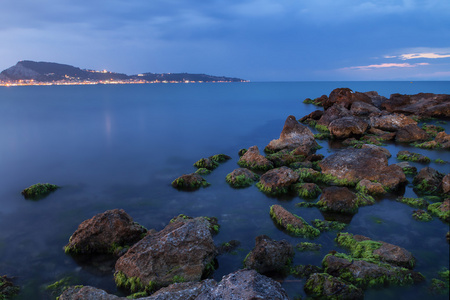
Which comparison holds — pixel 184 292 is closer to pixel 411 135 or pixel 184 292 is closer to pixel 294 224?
pixel 294 224

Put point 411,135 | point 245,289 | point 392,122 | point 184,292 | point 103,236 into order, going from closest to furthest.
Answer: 1. point 245,289
2. point 184,292
3. point 103,236
4. point 411,135
5. point 392,122

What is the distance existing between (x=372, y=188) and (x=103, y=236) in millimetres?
12160

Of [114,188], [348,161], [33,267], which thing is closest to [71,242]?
[33,267]

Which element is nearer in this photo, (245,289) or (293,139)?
(245,289)

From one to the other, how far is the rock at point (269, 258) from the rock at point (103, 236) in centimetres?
431

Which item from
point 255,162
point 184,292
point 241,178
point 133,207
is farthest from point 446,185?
point 133,207

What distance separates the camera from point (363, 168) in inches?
621

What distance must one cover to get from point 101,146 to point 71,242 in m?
18.9

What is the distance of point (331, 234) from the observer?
10.8 meters

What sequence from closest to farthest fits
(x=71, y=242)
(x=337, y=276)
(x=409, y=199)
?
(x=337, y=276) → (x=71, y=242) → (x=409, y=199)

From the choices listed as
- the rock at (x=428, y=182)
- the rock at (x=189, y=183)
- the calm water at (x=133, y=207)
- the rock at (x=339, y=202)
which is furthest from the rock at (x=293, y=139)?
the rock at (x=339, y=202)

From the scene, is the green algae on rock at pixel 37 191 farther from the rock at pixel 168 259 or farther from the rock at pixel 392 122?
the rock at pixel 392 122

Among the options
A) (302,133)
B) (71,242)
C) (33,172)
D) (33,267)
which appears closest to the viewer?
(33,267)

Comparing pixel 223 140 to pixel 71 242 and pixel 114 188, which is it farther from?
pixel 71 242
